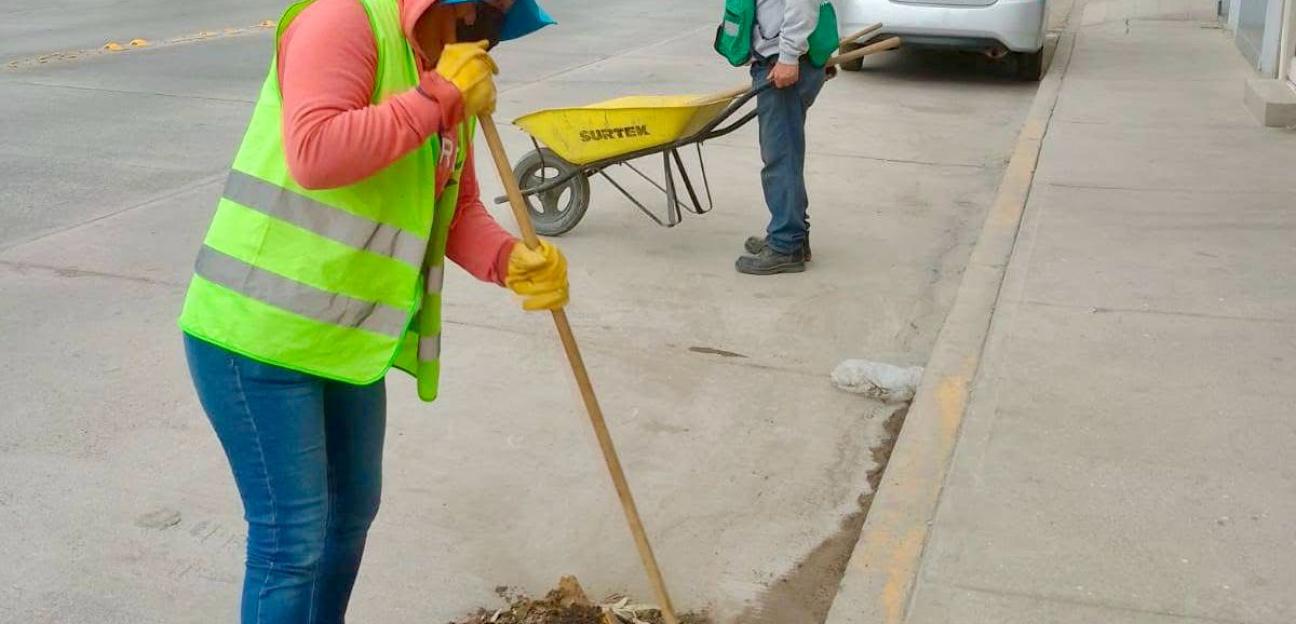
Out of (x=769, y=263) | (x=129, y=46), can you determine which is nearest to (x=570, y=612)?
(x=769, y=263)

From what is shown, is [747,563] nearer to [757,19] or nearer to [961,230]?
[757,19]

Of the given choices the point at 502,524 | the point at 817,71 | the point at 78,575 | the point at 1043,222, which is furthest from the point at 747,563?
the point at 1043,222

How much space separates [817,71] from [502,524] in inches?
129

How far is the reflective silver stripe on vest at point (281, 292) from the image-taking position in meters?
2.60

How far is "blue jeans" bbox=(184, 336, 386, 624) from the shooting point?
267 cm

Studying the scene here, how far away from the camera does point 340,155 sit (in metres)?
2.41

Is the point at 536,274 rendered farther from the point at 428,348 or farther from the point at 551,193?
the point at 551,193

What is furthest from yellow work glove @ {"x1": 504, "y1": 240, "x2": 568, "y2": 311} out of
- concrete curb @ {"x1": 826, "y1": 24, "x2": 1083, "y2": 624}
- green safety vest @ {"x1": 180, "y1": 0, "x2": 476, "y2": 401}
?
concrete curb @ {"x1": 826, "y1": 24, "x2": 1083, "y2": 624}

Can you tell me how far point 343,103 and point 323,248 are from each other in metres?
0.29

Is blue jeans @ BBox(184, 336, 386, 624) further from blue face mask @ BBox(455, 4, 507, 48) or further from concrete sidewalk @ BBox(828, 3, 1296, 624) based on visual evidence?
concrete sidewalk @ BBox(828, 3, 1296, 624)

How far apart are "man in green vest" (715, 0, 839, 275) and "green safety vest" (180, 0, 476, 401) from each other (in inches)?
160

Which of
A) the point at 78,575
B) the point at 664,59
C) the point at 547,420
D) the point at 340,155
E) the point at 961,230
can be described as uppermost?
the point at 340,155

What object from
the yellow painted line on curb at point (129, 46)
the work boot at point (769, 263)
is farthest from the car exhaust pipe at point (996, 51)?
the yellow painted line on curb at point (129, 46)

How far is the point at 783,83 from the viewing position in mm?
6625
